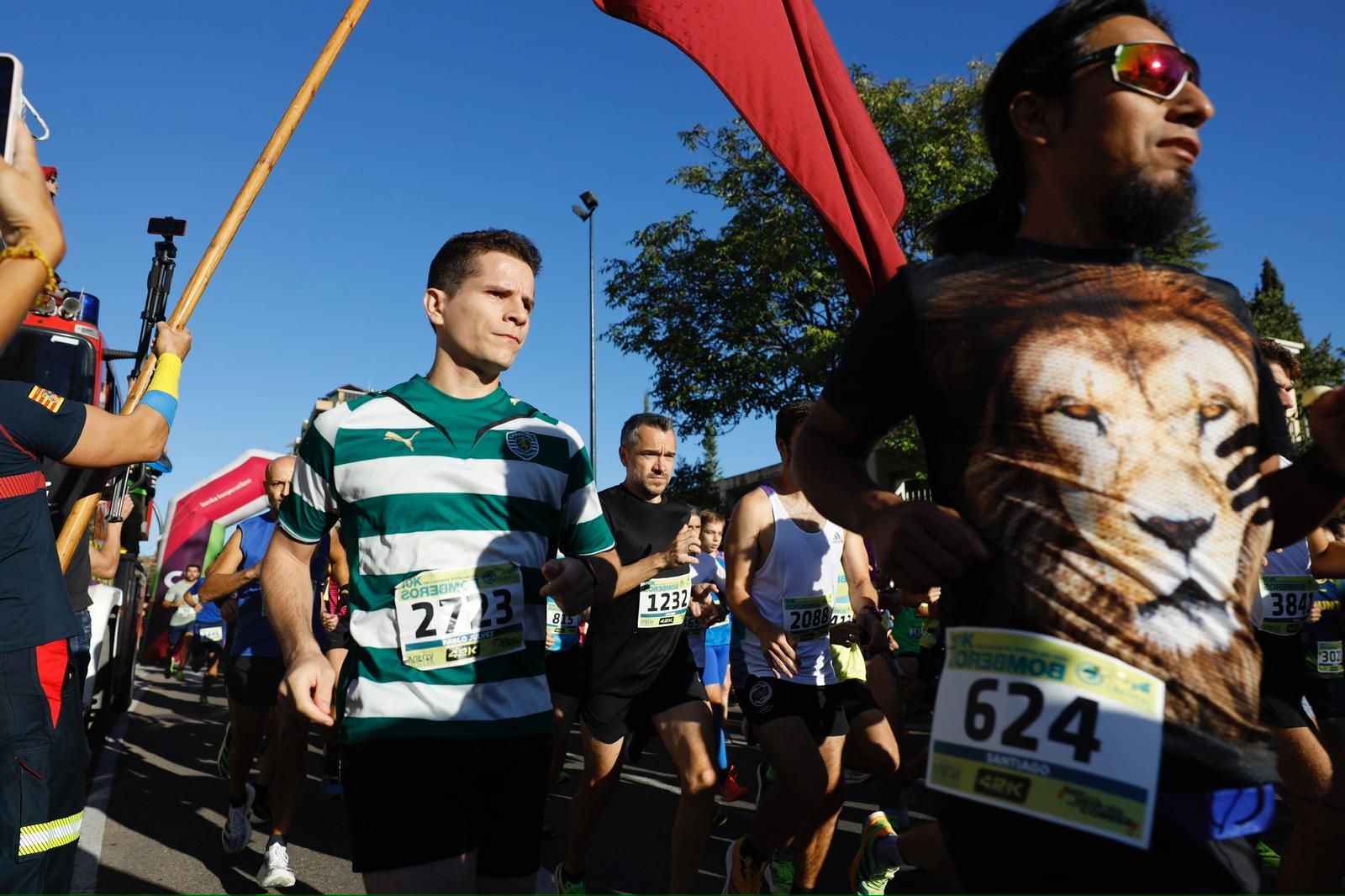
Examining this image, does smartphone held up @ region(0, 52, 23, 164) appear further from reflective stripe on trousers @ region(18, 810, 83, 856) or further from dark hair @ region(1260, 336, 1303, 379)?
dark hair @ region(1260, 336, 1303, 379)

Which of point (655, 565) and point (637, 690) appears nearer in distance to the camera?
point (655, 565)

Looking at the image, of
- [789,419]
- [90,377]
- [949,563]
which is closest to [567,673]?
[789,419]

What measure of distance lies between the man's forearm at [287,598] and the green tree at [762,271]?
18.9 m

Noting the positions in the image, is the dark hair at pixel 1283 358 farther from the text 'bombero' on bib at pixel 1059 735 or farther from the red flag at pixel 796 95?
the text 'bombero' on bib at pixel 1059 735

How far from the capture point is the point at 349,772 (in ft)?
8.98

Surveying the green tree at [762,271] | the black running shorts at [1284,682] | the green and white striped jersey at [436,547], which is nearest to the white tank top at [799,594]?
the black running shorts at [1284,682]

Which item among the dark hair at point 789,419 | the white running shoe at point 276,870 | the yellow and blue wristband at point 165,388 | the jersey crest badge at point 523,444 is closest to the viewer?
the jersey crest badge at point 523,444

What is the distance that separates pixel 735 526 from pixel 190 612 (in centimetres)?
2034

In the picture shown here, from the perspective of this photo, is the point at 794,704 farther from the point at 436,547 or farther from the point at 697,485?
A: the point at 697,485

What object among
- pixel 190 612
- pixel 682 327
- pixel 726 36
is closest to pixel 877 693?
pixel 726 36

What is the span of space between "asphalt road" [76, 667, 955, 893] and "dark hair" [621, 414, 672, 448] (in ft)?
7.77

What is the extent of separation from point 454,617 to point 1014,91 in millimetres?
1814

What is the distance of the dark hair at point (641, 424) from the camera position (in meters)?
6.15

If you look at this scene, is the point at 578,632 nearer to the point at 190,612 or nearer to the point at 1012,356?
the point at 1012,356
